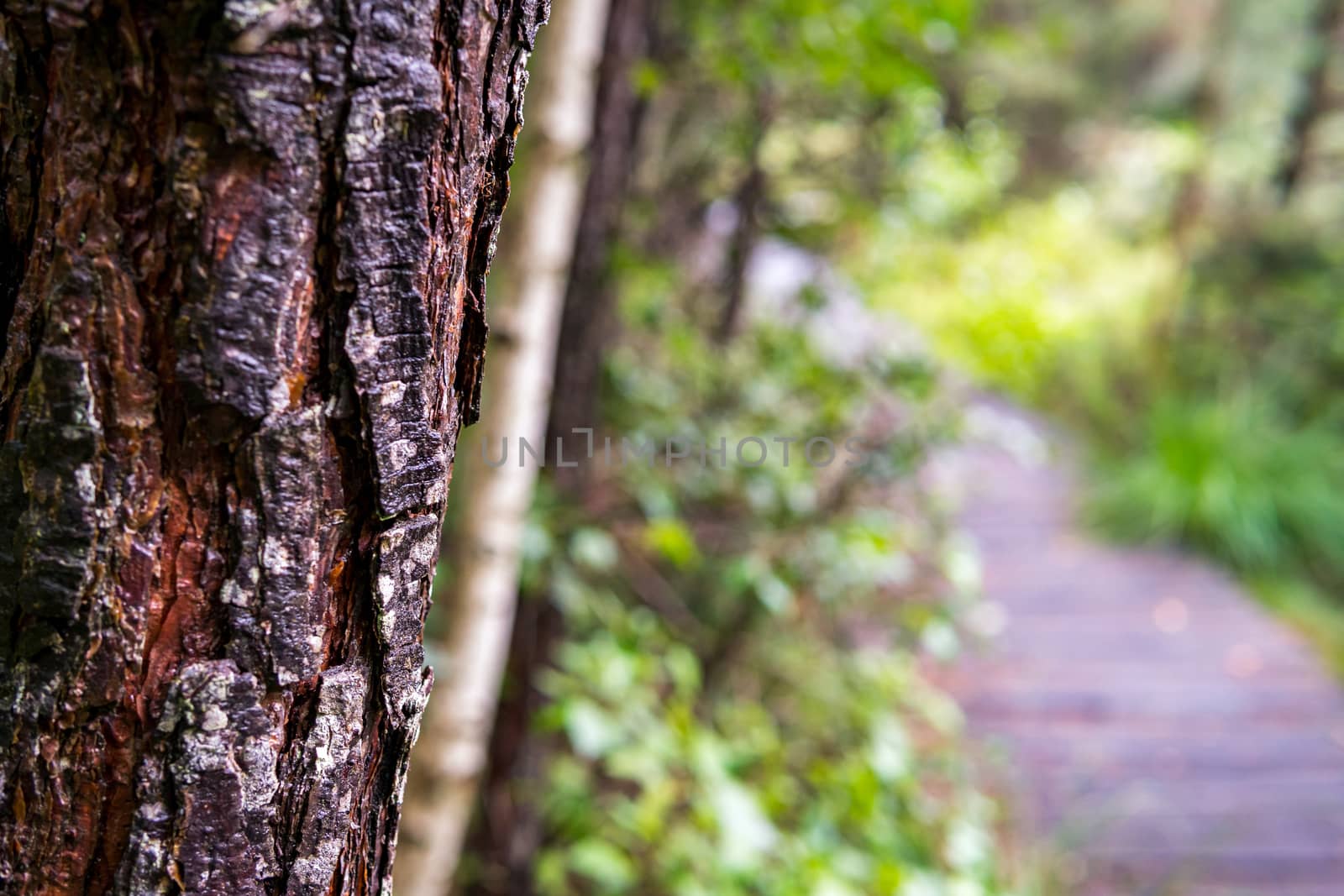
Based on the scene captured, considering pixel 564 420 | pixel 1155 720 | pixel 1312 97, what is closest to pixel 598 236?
pixel 564 420

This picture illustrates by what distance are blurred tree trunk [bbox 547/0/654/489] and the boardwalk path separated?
1.69 meters

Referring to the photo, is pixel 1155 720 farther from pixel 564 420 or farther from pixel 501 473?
pixel 501 473

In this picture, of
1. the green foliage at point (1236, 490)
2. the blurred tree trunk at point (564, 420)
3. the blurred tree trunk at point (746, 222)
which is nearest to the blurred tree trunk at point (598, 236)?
the blurred tree trunk at point (564, 420)

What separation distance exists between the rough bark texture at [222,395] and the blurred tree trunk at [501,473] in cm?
113

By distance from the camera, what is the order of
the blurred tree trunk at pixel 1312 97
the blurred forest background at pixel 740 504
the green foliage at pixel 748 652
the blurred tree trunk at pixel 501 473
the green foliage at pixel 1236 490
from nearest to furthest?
1. the blurred tree trunk at pixel 501 473
2. the blurred forest background at pixel 740 504
3. the green foliage at pixel 748 652
4. the green foliage at pixel 1236 490
5. the blurred tree trunk at pixel 1312 97

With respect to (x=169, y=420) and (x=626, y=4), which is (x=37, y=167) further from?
(x=626, y=4)

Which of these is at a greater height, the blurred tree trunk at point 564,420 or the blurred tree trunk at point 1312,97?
the blurred tree trunk at point 1312,97

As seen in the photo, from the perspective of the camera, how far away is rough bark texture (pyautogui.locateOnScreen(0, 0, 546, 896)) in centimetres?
47

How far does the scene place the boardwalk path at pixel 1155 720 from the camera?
3463 mm

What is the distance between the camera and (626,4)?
2008mm

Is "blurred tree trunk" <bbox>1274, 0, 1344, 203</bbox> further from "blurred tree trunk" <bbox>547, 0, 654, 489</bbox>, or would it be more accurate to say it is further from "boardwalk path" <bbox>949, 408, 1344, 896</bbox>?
"blurred tree trunk" <bbox>547, 0, 654, 489</bbox>

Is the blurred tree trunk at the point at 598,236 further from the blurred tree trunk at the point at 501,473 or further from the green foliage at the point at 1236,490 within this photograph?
the green foliage at the point at 1236,490

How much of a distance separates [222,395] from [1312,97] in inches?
328

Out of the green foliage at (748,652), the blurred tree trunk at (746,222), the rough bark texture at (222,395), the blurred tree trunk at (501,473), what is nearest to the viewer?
the rough bark texture at (222,395)
